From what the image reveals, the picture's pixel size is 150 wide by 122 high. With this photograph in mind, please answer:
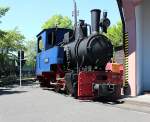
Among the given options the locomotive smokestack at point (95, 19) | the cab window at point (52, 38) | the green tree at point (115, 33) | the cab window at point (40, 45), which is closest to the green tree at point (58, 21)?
the green tree at point (115, 33)

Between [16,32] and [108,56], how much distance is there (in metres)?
60.0

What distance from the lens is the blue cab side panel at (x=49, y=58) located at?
63.0 ft

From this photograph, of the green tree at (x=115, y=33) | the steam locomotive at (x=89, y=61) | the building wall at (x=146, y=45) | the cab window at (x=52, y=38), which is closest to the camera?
the steam locomotive at (x=89, y=61)

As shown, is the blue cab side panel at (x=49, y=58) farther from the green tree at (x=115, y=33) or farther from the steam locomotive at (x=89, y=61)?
the green tree at (x=115, y=33)

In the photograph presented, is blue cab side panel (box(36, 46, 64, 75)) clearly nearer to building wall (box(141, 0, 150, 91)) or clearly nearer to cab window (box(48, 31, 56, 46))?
cab window (box(48, 31, 56, 46))

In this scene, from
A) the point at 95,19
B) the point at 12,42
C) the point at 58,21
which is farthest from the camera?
the point at 12,42

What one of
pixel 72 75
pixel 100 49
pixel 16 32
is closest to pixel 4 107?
pixel 72 75

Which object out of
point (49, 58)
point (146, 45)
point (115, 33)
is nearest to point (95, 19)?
point (146, 45)

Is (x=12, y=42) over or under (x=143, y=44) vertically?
over

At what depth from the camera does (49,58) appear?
20.7m

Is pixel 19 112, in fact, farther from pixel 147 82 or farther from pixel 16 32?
pixel 16 32

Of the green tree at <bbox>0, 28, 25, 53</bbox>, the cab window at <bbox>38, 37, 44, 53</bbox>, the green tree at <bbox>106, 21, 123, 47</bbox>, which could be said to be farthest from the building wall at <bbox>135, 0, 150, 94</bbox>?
the green tree at <bbox>0, 28, 25, 53</bbox>

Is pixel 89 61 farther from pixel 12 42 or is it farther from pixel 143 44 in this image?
pixel 12 42

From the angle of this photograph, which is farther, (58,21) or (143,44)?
(58,21)
